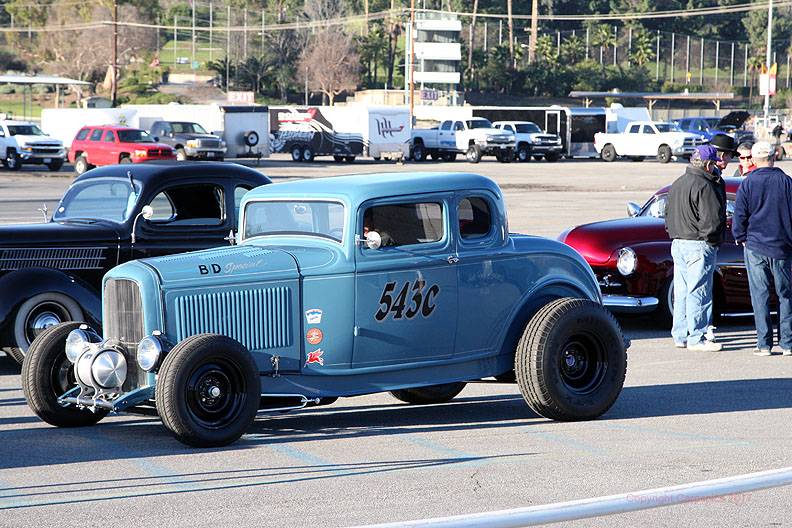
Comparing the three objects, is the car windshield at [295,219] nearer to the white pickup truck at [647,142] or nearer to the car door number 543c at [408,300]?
the car door number 543c at [408,300]

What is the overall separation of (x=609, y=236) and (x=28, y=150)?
3633cm

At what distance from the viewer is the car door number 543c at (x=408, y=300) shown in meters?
8.21

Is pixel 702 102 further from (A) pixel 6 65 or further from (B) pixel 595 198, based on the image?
(B) pixel 595 198

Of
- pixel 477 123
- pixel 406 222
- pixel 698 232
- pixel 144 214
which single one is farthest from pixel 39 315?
pixel 477 123

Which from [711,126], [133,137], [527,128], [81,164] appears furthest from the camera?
[711,126]

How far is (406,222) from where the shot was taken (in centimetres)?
845

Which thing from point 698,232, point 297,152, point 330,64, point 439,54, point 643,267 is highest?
point 439,54

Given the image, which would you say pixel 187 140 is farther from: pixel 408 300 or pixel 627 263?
pixel 408 300

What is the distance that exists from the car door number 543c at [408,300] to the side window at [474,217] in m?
0.49

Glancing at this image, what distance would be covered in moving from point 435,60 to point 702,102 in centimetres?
2788

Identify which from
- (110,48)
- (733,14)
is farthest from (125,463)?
(733,14)

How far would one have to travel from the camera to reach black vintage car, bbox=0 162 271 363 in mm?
11000

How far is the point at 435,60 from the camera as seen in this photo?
13200cm

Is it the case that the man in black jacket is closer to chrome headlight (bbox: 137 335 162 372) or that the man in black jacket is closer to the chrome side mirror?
the chrome side mirror
